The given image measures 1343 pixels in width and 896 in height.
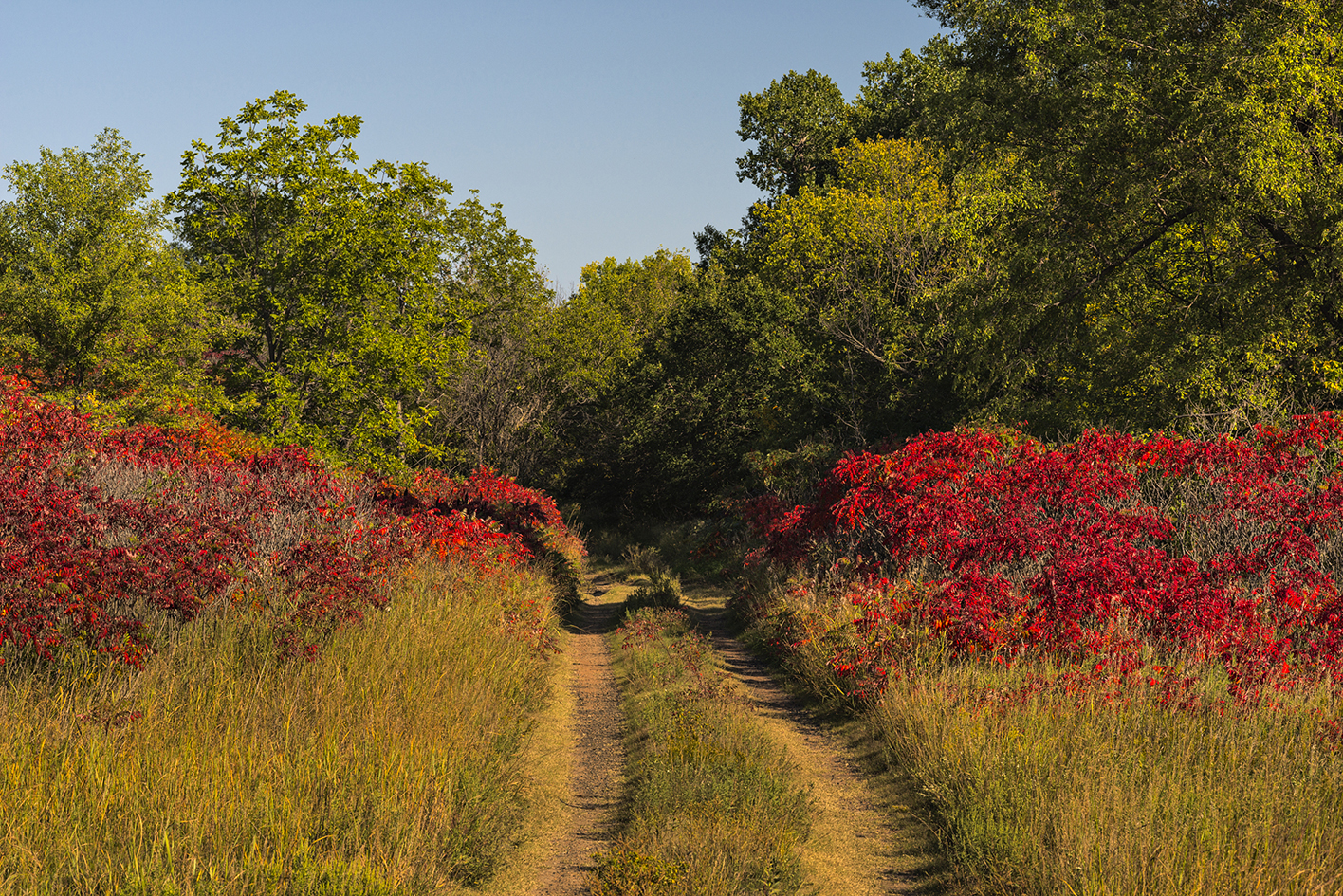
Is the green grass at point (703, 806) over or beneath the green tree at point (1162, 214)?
beneath

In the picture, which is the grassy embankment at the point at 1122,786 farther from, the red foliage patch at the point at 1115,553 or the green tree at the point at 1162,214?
the green tree at the point at 1162,214

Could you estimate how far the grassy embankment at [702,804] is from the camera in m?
5.34

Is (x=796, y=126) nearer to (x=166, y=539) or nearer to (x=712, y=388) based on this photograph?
(x=712, y=388)

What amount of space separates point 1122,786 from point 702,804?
2.80 metres

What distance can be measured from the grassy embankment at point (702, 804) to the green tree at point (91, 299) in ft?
65.0

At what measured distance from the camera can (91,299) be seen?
24.9 metres

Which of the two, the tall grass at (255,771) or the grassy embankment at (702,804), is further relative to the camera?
the grassy embankment at (702,804)

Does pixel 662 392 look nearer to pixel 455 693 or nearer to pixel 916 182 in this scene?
pixel 916 182

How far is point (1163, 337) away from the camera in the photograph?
15188mm

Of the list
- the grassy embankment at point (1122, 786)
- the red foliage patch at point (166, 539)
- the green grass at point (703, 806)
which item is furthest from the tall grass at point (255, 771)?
the grassy embankment at point (1122, 786)

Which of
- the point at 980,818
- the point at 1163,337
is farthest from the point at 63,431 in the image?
the point at 1163,337

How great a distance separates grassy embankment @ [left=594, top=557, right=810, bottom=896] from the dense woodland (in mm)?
9899

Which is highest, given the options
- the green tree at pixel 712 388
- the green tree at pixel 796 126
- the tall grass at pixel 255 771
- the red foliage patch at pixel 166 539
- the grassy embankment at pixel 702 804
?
the green tree at pixel 796 126

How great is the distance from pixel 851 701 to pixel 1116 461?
175 inches
